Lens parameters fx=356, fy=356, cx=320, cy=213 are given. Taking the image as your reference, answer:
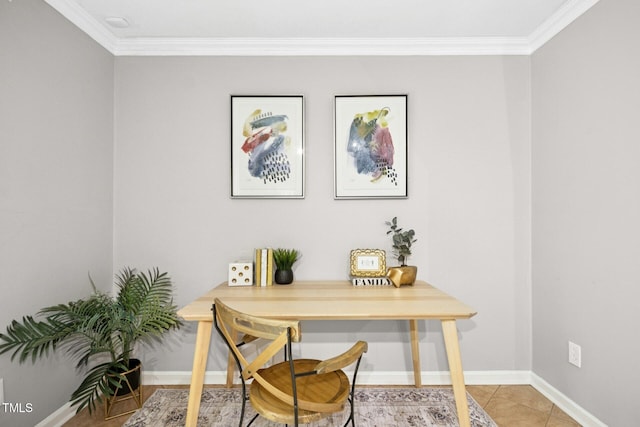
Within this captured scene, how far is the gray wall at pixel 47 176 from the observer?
5.69 feet

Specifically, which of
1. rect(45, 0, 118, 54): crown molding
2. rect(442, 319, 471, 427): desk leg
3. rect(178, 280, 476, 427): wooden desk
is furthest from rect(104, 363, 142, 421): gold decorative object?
rect(45, 0, 118, 54): crown molding

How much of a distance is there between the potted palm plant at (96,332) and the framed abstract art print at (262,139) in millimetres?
855

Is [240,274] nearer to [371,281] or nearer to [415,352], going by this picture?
[371,281]

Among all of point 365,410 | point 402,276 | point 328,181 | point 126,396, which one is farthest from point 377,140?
point 126,396

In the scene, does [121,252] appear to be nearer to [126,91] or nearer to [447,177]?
[126,91]

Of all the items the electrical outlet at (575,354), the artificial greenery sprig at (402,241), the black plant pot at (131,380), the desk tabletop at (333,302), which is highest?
the artificial greenery sprig at (402,241)

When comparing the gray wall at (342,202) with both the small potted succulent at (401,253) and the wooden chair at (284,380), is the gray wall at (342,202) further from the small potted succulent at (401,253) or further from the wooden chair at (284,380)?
the wooden chair at (284,380)

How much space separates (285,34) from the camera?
2453 mm

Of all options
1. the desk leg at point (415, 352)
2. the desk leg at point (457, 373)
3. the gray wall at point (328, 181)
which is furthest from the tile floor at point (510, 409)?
the desk leg at point (457, 373)

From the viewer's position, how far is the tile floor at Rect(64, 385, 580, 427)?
6.75ft

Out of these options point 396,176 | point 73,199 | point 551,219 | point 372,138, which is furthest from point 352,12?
point 73,199

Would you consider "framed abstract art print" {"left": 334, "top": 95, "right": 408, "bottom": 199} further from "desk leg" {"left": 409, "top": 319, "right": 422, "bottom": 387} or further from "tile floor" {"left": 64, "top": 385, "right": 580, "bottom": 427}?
"tile floor" {"left": 64, "top": 385, "right": 580, "bottom": 427}

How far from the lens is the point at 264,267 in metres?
2.37

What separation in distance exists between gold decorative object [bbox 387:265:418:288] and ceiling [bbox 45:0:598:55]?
1.52 m
